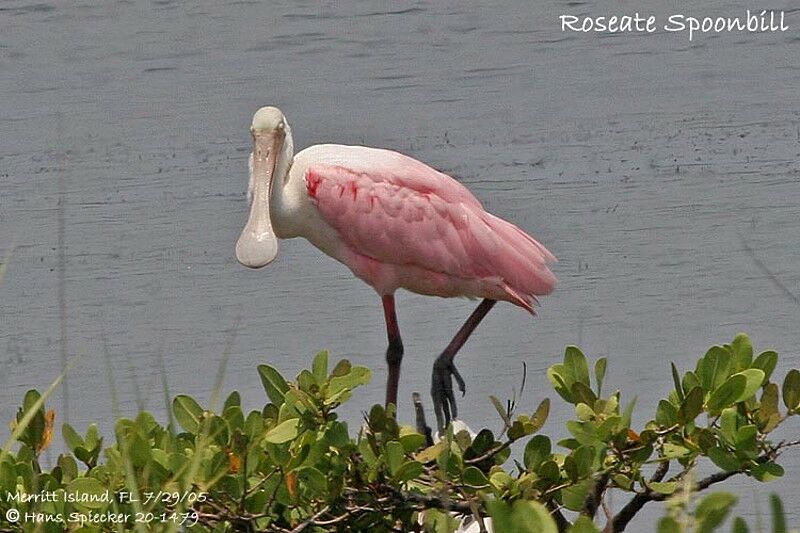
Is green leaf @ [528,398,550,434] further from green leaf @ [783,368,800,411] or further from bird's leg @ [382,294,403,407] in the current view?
bird's leg @ [382,294,403,407]

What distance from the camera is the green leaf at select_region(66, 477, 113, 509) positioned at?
4.31 m

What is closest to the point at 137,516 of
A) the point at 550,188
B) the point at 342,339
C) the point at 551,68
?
the point at 342,339

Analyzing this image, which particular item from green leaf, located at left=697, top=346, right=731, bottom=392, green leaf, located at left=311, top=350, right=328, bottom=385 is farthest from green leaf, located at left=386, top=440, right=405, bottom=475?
green leaf, located at left=697, top=346, right=731, bottom=392

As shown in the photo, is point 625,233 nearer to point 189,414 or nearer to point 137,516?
point 189,414

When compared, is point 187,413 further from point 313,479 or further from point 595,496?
point 595,496

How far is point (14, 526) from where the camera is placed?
4.41 metres

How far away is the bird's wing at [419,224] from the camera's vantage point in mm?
6668

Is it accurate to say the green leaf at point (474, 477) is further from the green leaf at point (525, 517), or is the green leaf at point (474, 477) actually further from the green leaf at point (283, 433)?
the green leaf at point (525, 517)

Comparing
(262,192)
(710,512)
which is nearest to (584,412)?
(710,512)

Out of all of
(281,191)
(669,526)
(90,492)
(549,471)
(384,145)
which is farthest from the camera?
(384,145)

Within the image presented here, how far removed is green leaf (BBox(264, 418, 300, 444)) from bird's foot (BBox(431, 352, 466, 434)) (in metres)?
2.00

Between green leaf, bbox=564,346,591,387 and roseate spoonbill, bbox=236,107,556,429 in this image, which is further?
roseate spoonbill, bbox=236,107,556,429

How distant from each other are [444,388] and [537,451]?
6.39ft

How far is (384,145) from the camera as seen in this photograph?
10.9m
